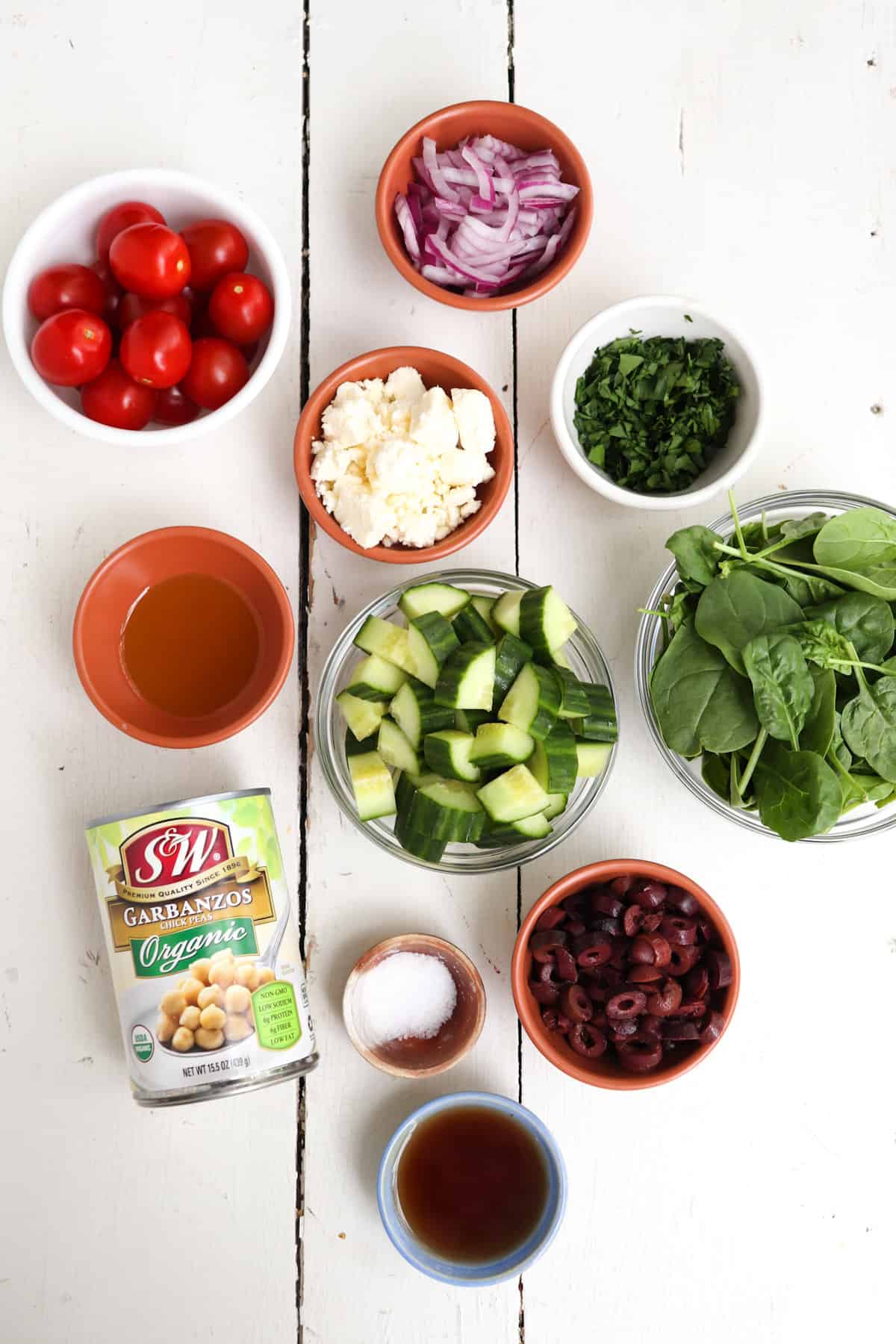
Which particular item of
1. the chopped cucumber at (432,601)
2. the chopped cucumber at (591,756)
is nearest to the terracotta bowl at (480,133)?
the chopped cucumber at (432,601)

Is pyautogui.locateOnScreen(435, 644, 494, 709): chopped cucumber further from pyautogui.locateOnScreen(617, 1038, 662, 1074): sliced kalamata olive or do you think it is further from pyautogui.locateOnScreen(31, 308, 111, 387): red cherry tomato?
pyautogui.locateOnScreen(31, 308, 111, 387): red cherry tomato

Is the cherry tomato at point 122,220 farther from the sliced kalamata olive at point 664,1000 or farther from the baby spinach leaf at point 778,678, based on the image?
the sliced kalamata olive at point 664,1000

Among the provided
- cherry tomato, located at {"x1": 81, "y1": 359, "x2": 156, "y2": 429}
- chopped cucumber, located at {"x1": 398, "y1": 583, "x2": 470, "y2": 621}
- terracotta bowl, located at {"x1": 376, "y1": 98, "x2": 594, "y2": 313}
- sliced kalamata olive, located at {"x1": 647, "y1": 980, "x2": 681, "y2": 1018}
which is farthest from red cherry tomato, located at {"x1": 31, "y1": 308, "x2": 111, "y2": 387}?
sliced kalamata olive, located at {"x1": 647, "y1": 980, "x2": 681, "y2": 1018}

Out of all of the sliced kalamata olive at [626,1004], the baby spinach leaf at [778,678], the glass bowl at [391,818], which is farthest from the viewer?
the glass bowl at [391,818]

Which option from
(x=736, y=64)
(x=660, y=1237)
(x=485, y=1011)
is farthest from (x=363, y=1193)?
(x=736, y=64)

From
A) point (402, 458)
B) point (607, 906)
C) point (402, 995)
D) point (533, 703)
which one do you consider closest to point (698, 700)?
point (533, 703)
